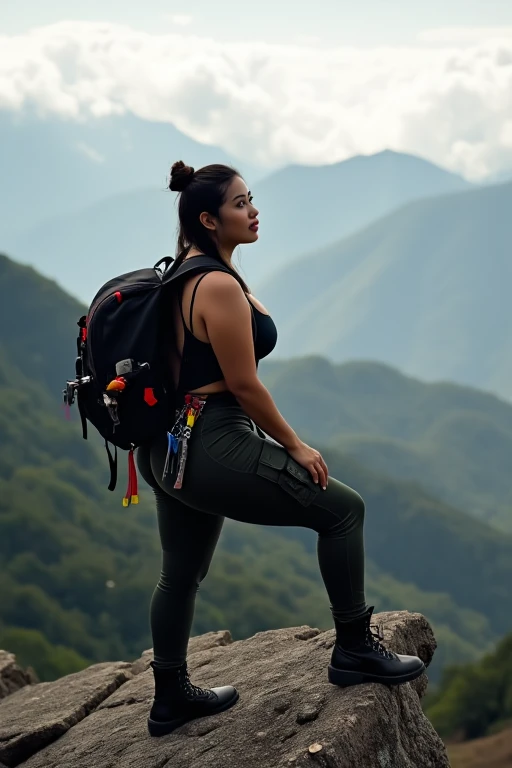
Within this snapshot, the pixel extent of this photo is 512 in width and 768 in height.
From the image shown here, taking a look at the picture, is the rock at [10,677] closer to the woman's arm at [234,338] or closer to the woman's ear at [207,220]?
the woman's arm at [234,338]

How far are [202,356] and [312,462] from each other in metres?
0.84

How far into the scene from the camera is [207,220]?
18.6ft

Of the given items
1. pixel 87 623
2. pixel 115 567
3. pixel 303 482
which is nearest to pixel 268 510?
pixel 303 482

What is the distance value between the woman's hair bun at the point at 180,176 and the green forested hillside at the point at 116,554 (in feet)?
187

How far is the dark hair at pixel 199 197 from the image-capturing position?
5.65 m

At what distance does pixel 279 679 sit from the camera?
22.3 feet

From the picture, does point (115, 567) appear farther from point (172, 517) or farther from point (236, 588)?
point (172, 517)

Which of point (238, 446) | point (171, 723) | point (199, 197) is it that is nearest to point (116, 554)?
point (171, 723)

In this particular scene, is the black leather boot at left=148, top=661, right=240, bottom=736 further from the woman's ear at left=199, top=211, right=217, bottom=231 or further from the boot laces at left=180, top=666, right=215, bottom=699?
the woman's ear at left=199, top=211, right=217, bottom=231

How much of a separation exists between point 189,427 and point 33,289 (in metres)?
159

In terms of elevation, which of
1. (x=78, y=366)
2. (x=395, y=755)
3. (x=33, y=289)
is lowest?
(x=395, y=755)

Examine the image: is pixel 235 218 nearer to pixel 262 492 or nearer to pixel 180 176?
pixel 180 176

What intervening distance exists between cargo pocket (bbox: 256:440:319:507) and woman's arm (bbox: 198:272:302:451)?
0.75 feet

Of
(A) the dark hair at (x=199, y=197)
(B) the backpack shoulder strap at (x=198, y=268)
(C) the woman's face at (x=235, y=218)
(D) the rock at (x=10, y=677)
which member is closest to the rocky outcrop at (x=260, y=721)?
(D) the rock at (x=10, y=677)
